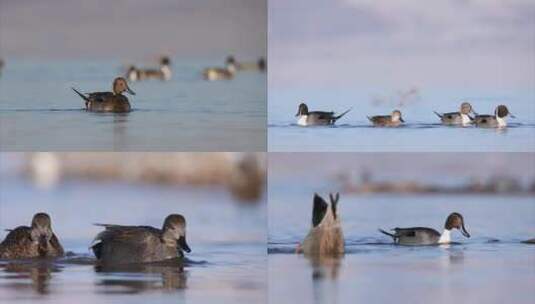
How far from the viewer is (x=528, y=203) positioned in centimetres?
591

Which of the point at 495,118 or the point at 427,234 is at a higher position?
the point at 495,118

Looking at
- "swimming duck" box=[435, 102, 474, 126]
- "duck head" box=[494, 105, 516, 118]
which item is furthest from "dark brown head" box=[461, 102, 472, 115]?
"duck head" box=[494, 105, 516, 118]

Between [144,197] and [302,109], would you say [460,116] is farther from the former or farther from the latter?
[144,197]

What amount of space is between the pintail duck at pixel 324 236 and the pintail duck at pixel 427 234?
194 mm

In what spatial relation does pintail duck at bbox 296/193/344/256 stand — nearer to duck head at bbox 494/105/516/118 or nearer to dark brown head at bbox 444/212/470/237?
dark brown head at bbox 444/212/470/237

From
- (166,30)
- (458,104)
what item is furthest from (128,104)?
(458,104)

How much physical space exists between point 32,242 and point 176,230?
621 mm

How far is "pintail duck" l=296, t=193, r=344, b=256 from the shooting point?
19.3 feet

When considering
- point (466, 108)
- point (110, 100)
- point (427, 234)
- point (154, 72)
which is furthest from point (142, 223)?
point (466, 108)

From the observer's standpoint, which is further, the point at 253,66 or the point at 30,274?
the point at 253,66

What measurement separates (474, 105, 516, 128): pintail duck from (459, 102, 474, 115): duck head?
40 mm

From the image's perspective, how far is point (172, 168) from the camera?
602 centimetres

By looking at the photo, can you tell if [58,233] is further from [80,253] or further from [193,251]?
[193,251]

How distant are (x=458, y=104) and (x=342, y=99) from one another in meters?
0.49
